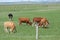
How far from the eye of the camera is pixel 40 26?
82.9 feet

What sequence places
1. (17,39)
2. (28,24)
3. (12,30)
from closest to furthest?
(17,39) → (12,30) → (28,24)

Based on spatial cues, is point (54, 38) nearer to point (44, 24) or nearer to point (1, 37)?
point (1, 37)

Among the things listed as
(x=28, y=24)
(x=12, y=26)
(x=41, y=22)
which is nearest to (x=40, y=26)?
(x=41, y=22)

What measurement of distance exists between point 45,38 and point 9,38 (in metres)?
2.44

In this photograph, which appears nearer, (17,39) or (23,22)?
(17,39)

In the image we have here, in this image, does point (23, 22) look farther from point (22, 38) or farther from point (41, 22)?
point (22, 38)

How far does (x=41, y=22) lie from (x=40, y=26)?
1.52 feet

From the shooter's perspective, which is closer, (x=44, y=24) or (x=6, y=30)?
(x=6, y=30)

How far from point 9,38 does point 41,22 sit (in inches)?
293

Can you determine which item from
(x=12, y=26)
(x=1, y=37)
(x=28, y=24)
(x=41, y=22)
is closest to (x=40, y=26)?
(x=41, y=22)

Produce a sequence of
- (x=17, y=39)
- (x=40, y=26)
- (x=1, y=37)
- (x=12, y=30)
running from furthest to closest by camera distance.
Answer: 1. (x=40, y=26)
2. (x=12, y=30)
3. (x=1, y=37)
4. (x=17, y=39)

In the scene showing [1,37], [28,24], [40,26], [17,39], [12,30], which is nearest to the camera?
[17,39]

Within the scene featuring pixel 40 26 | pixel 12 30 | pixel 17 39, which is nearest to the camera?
pixel 17 39

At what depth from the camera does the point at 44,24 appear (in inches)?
1013
